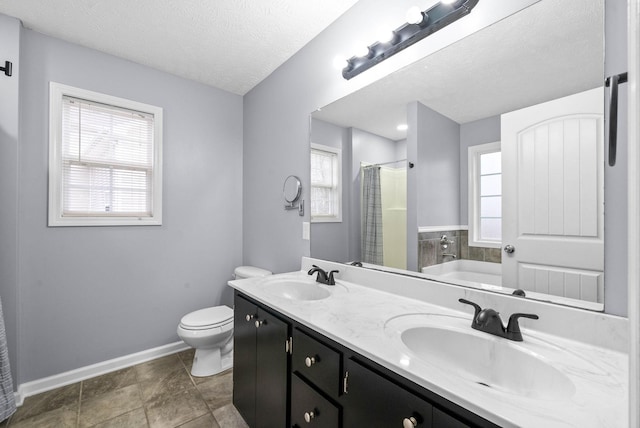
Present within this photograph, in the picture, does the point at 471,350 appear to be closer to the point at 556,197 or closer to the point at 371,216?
the point at 556,197

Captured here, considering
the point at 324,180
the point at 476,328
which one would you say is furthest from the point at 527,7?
the point at 324,180

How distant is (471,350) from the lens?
3.21ft

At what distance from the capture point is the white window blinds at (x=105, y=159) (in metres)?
2.16

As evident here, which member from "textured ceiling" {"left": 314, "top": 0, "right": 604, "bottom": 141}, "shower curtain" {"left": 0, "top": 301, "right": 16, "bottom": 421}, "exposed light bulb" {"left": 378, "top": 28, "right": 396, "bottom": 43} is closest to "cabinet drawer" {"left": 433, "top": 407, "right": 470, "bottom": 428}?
"textured ceiling" {"left": 314, "top": 0, "right": 604, "bottom": 141}

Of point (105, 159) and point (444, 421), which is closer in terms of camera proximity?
point (444, 421)

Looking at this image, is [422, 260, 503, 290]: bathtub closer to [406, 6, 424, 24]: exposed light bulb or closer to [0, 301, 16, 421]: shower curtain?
[406, 6, 424, 24]: exposed light bulb

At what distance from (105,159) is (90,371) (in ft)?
5.46

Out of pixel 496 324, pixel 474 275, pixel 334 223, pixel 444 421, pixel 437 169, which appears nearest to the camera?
pixel 444 421

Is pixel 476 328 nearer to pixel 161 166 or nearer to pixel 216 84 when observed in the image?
pixel 161 166

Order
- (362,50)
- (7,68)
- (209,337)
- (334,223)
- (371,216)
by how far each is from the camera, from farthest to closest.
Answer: (209,337)
(334,223)
(7,68)
(371,216)
(362,50)

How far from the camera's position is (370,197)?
5.60 feet

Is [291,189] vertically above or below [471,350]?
above

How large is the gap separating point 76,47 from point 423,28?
2.51 metres

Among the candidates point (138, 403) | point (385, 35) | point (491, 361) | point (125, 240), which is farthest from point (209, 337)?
point (385, 35)
